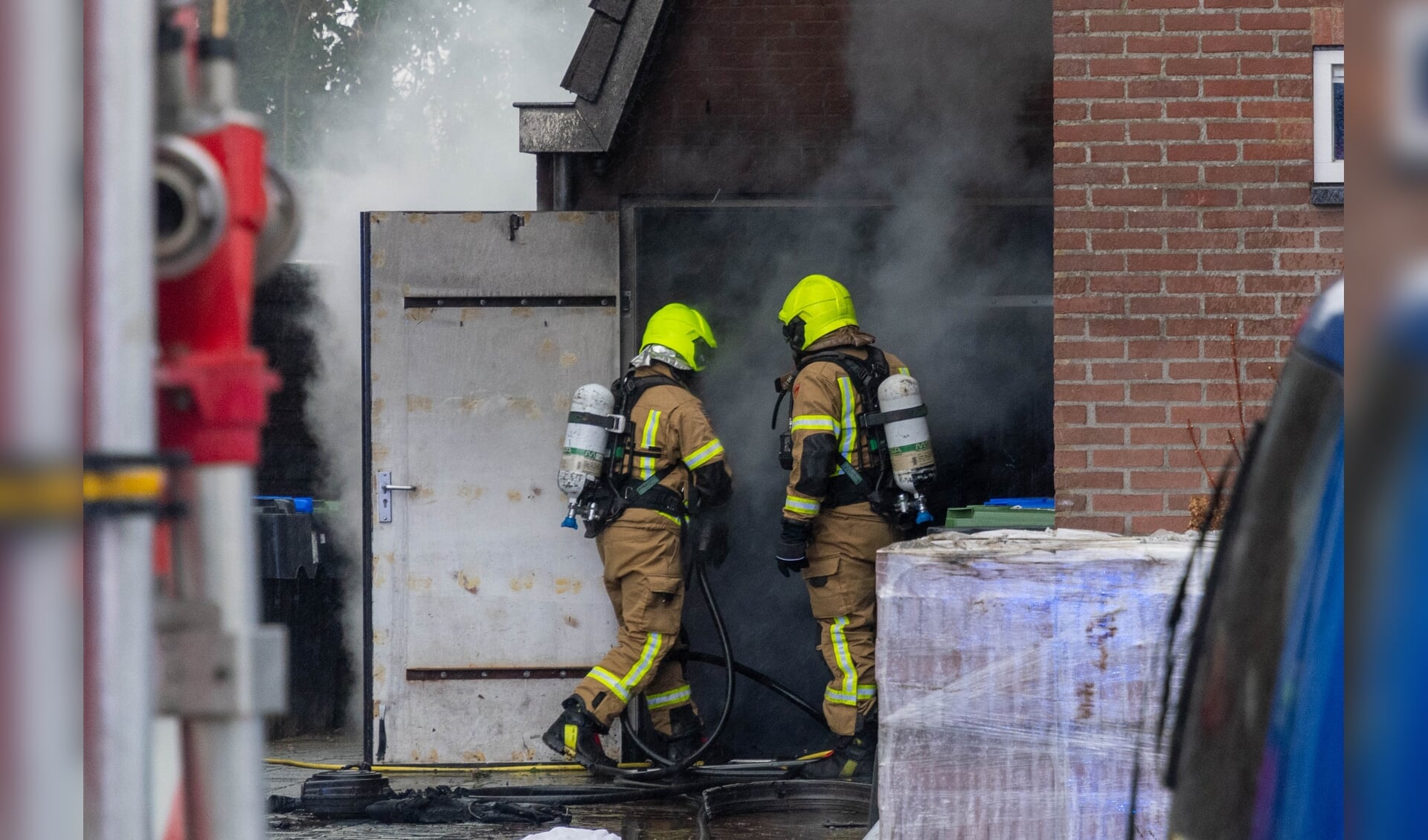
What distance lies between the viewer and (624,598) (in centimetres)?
579

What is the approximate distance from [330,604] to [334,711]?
65cm

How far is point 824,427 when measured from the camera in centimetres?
563

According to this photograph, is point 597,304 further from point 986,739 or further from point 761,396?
point 986,739

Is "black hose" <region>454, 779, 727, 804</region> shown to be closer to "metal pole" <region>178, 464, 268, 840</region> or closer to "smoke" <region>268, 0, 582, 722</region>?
"metal pole" <region>178, 464, 268, 840</region>

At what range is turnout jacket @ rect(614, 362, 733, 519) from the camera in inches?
226

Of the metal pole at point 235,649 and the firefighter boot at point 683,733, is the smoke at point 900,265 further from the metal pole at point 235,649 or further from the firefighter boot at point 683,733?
the metal pole at point 235,649

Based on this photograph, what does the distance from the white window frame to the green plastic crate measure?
4.93ft

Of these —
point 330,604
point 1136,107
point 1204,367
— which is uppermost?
point 1136,107

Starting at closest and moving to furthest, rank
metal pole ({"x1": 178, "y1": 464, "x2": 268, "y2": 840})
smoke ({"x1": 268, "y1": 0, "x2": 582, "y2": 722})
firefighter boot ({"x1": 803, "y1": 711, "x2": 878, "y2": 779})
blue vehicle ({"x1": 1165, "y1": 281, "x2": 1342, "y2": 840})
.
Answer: metal pole ({"x1": 178, "y1": 464, "x2": 268, "y2": 840}), blue vehicle ({"x1": 1165, "y1": 281, "x2": 1342, "y2": 840}), firefighter boot ({"x1": 803, "y1": 711, "x2": 878, "y2": 779}), smoke ({"x1": 268, "y1": 0, "x2": 582, "y2": 722})

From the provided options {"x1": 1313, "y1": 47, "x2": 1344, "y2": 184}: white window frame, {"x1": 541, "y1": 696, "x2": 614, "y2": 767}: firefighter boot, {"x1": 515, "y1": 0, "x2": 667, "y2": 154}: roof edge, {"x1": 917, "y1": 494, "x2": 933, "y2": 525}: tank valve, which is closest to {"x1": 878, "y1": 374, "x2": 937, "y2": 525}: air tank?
{"x1": 917, "y1": 494, "x2": 933, "y2": 525}: tank valve

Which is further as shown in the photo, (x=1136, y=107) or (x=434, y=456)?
(x=434, y=456)

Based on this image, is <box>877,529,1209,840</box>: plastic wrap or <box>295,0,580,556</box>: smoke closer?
<box>877,529,1209,840</box>: plastic wrap
